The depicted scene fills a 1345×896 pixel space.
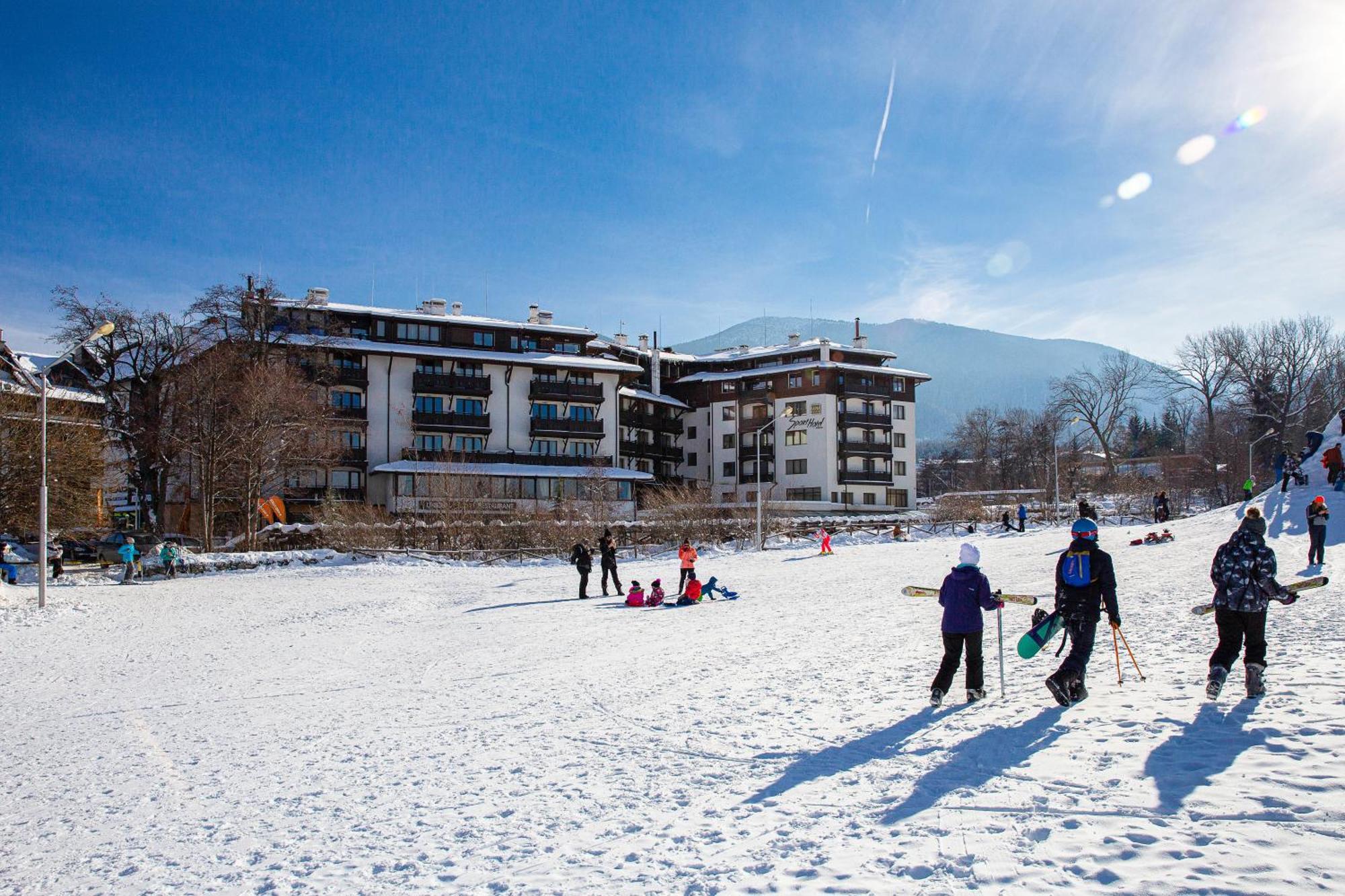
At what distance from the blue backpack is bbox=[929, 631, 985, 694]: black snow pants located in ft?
3.55

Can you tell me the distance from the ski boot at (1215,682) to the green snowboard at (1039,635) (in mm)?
1316

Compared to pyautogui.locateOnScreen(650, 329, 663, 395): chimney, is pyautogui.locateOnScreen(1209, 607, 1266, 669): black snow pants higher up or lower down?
lower down

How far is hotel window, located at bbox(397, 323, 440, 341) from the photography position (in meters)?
60.1

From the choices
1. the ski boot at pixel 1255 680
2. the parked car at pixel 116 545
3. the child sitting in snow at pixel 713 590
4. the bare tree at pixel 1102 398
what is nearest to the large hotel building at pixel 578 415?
the parked car at pixel 116 545

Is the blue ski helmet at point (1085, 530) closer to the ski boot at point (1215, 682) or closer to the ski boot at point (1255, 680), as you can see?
the ski boot at point (1215, 682)

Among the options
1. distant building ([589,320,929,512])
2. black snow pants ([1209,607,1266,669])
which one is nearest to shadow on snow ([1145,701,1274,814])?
black snow pants ([1209,607,1266,669])

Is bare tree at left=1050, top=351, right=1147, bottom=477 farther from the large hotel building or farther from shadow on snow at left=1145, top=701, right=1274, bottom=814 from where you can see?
shadow on snow at left=1145, top=701, right=1274, bottom=814

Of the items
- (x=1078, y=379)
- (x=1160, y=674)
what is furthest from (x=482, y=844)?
(x=1078, y=379)

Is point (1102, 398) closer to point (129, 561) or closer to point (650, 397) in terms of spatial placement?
point (650, 397)

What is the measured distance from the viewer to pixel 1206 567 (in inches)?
832

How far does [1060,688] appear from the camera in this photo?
8391 millimetres

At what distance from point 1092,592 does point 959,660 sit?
1.50 m

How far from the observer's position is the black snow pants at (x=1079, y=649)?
8406mm

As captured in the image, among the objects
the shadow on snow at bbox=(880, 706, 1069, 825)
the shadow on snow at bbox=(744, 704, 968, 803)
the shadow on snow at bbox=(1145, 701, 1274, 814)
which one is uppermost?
the shadow on snow at bbox=(1145, 701, 1274, 814)
